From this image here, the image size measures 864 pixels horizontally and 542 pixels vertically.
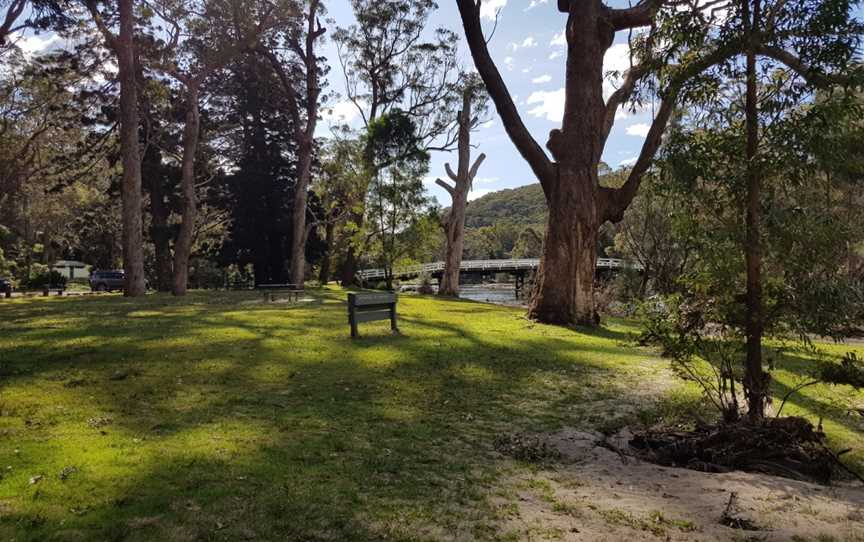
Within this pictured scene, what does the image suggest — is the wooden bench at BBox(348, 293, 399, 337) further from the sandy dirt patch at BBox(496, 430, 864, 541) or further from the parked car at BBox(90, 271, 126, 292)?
the parked car at BBox(90, 271, 126, 292)

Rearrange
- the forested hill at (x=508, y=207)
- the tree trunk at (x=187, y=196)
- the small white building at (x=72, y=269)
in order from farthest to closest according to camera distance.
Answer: the forested hill at (x=508, y=207) → the small white building at (x=72, y=269) → the tree trunk at (x=187, y=196)

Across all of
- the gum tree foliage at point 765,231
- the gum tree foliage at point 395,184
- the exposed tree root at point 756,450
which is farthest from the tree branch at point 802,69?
the gum tree foliage at point 395,184

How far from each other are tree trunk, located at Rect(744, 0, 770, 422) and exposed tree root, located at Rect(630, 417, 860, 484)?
9.4 inches

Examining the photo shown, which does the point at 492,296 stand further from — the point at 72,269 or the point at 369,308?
the point at 72,269

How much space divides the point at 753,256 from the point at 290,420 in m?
4.19

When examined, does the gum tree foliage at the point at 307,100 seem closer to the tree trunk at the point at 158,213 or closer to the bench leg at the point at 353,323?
the tree trunk at the point at 158,213

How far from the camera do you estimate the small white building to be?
184 ft

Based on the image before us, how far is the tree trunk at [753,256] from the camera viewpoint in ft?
14.6

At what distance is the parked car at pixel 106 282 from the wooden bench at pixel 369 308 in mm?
29214

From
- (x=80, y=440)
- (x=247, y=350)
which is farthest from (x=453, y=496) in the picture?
(x=247, y=350)

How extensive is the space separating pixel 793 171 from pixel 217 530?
479 cm

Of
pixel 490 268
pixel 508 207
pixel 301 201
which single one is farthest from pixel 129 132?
pixel 508 207

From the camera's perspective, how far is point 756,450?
4.32 m

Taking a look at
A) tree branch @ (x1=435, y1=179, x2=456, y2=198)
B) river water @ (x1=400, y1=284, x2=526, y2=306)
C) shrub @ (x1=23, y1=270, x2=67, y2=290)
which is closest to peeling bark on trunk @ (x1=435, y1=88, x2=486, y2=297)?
tree branch @ (x1=435, y1=179, x2=456, y2=198)
